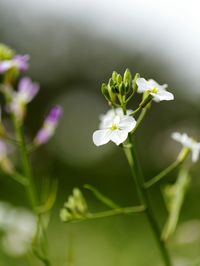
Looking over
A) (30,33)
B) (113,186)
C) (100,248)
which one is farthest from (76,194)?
(30,33)

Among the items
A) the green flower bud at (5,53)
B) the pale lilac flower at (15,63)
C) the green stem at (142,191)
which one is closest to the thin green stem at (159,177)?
the green stem at (142,191)

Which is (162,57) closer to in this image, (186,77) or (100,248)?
(186,77)

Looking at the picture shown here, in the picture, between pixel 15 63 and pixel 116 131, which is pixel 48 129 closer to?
pixel 15 63

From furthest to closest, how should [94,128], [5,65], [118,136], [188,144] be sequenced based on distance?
[94,128], [5,65], [188,144], [118,136]

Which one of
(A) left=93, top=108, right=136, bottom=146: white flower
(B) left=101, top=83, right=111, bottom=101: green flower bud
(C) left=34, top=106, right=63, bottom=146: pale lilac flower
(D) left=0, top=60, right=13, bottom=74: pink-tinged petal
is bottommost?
(A) left=93, top=108, right=136, bottom=146: white flower

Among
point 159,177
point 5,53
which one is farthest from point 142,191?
point 5,53

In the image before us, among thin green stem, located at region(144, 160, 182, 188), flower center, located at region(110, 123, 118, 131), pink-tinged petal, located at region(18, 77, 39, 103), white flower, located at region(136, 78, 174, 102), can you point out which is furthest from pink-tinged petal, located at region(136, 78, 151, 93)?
pink-tinged petal, located at region(18, 77, 39, 103)

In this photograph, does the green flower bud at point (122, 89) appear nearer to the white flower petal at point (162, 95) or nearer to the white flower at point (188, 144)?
the white flower petal at point (162, 95)

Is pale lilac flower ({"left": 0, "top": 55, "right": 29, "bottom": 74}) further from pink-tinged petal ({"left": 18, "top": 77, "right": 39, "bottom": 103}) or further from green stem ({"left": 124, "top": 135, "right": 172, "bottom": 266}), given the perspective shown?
green stem ({"left": 124, "top": 135, "right": 172, "bottom": 266})
